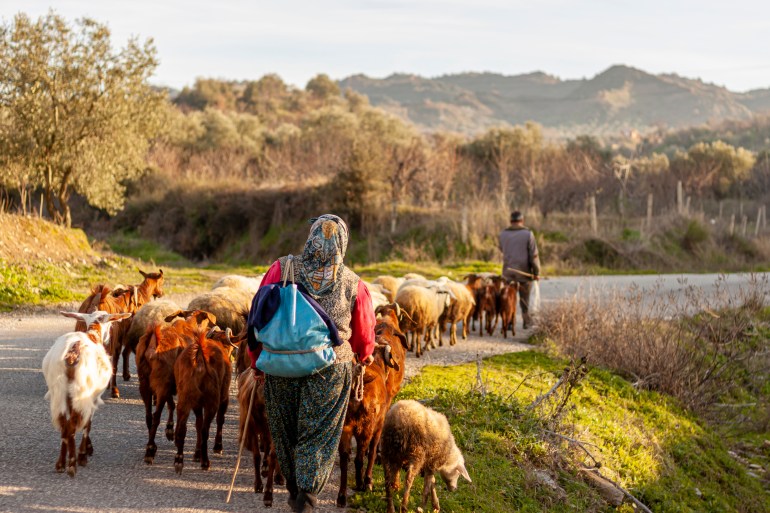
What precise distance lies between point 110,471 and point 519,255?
10271mm

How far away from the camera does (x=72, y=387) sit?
679 cm

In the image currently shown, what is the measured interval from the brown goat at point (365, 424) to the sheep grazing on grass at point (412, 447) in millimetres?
131

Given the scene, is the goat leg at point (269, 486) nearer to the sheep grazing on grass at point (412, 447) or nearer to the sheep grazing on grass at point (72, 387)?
the sheep grazing on grass at point (412, 447)

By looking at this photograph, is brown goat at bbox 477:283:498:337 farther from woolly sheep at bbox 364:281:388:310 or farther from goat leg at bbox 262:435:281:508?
goat leg at bbox 262:435:281:508

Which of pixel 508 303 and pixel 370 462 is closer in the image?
pixel 370 462

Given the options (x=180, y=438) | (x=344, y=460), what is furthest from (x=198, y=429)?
(x=344, y=460)

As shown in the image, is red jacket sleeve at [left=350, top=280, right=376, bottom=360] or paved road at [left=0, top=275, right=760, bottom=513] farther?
paved road at [left=0, top=275, right=760, bottom=513]

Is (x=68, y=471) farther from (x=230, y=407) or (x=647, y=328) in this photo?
(x=647, y=328)

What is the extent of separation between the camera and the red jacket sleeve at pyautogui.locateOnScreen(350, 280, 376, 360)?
6.09m

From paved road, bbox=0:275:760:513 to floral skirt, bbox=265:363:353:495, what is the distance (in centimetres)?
75

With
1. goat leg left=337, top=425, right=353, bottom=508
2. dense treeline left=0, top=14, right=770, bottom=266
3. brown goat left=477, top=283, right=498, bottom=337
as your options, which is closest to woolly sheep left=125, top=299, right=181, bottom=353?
goat leg left=337, top=425, right=353, bottom=508

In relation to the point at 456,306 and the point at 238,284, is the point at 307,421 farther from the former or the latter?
the point at 456,306

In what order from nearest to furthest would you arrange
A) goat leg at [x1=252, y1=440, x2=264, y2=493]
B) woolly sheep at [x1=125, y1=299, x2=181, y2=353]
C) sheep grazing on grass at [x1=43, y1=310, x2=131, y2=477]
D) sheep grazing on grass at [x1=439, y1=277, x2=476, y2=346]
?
1. goat leg at [x1=252, y1=440, x2=264, y2=493]
2. sheep grazing on grass at [x1=43, y1=310, x2=131, y2=477]
3. woolly sheep at [x1=125, y1=299, x2=181, y2=353]
4. sheep grazing on grass at [x1=439, y1=277, x2=476, y2=346]

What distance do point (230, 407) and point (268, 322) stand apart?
4.23m
